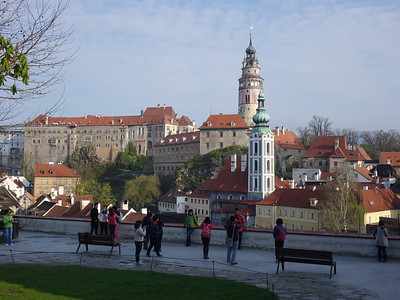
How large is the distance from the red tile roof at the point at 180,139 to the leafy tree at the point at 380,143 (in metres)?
28.7

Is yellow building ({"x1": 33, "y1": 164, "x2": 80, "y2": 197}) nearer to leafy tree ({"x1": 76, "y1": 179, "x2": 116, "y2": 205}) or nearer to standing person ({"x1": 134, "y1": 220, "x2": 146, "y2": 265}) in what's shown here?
leafy tree ({"x1": 76, "y1": 179, "x2": 116, "y2": 205})

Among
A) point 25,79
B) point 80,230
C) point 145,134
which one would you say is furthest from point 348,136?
point 25,79

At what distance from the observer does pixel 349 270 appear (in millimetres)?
10891

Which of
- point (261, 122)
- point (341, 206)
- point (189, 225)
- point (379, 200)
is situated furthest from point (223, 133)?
point (189, 225)

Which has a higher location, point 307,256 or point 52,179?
point 52,179

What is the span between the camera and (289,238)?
13.2 m

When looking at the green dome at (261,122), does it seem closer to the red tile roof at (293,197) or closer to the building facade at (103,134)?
the red tile roof at (293,197)

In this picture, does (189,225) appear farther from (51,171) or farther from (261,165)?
(51,171)

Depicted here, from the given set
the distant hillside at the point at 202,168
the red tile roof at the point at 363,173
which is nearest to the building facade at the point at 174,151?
the distant hillside at the point at 202,168

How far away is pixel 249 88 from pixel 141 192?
32.8 meters

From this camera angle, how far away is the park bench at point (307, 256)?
10.3 meters

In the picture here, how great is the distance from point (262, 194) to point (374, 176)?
634 inches

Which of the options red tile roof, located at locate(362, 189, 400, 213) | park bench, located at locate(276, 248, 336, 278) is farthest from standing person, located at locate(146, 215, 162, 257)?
red tile roof, located at locate(362, 189, 400, 213)

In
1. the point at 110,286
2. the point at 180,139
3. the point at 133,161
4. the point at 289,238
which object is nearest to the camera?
the point at 110,286
